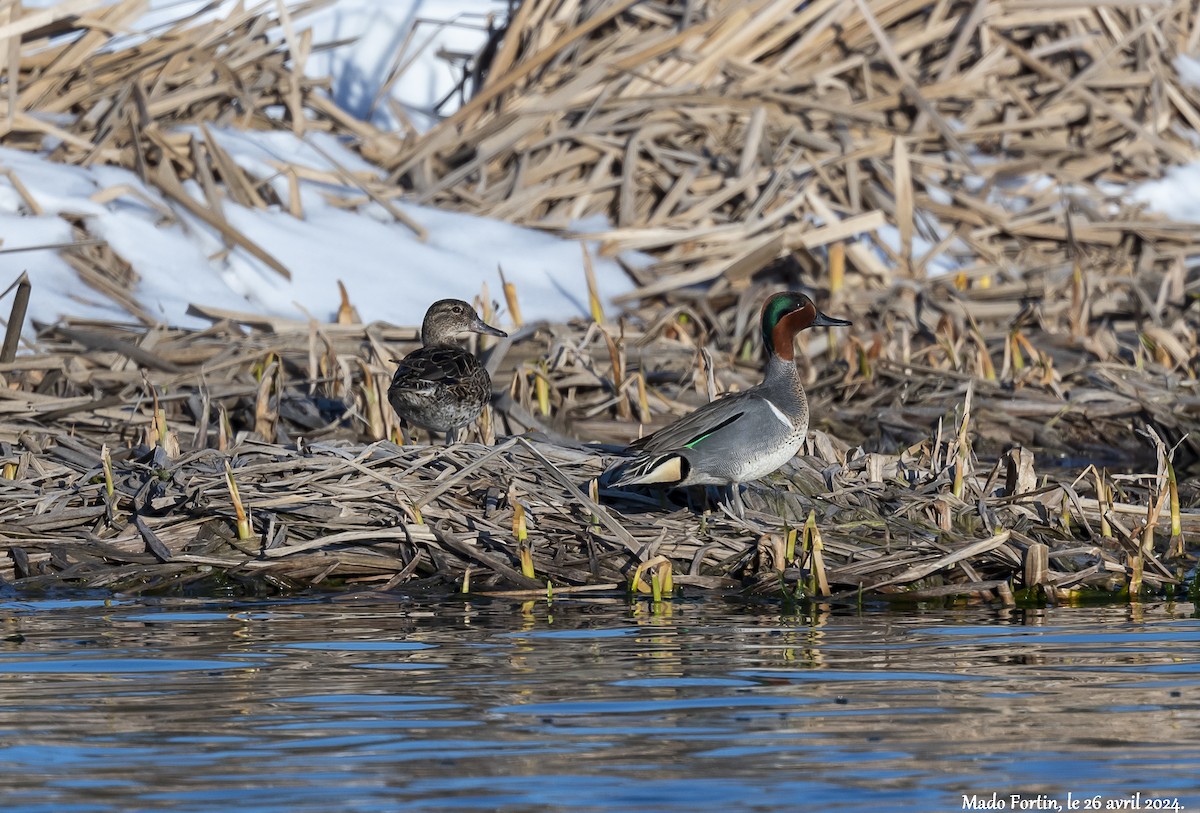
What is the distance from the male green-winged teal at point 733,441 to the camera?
21.3 ft

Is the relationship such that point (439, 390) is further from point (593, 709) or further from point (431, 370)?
point (593, 709)

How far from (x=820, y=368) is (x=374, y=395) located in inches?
127

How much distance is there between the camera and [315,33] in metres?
16.0

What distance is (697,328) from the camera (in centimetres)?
1157

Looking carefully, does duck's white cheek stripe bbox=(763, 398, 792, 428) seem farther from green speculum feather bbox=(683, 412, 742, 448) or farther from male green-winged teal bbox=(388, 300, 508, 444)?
male green-winged teal bbox=(388, 300, 508, 444)

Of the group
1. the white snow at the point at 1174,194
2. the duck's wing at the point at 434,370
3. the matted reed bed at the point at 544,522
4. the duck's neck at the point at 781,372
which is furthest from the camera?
the white snow at the point at 1174,194

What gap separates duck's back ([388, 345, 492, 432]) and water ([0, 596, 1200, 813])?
200cm

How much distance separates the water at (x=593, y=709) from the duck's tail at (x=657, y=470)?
69 centimetres

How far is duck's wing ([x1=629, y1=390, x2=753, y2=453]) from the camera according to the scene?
6.54 m

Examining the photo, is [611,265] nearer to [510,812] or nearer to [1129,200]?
[1129,200]

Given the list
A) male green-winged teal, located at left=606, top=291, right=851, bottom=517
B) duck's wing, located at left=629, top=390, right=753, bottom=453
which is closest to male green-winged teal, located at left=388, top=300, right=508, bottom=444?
male green-winged teal, located at left=606, top=291, right=851, bottom=517

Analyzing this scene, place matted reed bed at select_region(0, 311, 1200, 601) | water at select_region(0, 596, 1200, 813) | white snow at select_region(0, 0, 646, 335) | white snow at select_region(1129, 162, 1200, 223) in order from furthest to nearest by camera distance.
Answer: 1. white snow at select_region(1129, 162, 1200, 223)
2. white snow at select_region(0, 0, 646, 335)
3. matted reed bed at select_region(0, 311, 1200, 601)
4. water at select_region(0, 596, 1200, 813)

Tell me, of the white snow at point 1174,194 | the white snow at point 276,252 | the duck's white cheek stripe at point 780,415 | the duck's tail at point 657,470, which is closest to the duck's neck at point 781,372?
the duck's white cheek stripe at point 780,415

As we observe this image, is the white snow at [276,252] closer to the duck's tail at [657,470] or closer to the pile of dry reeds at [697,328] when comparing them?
the pile of dry reeds at [697,328]
